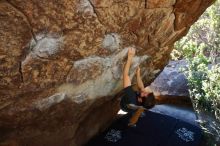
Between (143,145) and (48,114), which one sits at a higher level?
(48,114)

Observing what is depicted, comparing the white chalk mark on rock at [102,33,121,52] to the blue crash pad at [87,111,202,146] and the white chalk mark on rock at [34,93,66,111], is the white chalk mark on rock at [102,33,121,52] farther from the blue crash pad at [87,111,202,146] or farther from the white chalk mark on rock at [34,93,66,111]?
the blue crash pad at [87,111,202,146]

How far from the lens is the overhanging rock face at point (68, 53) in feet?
9.82

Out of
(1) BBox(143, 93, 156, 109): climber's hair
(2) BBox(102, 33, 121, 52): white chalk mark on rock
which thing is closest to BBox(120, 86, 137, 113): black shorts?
(1) BBox(143, 93, 156, 109): climber's hair

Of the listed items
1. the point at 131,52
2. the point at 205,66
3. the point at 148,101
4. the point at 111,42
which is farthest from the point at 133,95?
the point at 205,66

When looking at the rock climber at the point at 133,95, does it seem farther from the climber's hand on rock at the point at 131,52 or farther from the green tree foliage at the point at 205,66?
the green tree foliage at the point at 205,66

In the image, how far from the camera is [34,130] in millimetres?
4254

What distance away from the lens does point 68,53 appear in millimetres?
3443

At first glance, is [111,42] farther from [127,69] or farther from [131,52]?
[127,69]

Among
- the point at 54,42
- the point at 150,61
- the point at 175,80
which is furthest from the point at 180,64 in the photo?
the point at 54,42

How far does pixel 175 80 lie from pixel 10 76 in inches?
197

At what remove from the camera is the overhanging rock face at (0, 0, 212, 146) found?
299cm

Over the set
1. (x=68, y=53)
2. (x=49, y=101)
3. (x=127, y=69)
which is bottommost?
(x=49, y=101)

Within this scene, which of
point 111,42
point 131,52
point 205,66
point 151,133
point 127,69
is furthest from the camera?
point 205,66

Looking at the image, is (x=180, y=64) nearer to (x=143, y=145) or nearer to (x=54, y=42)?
(x=143, y=145)
